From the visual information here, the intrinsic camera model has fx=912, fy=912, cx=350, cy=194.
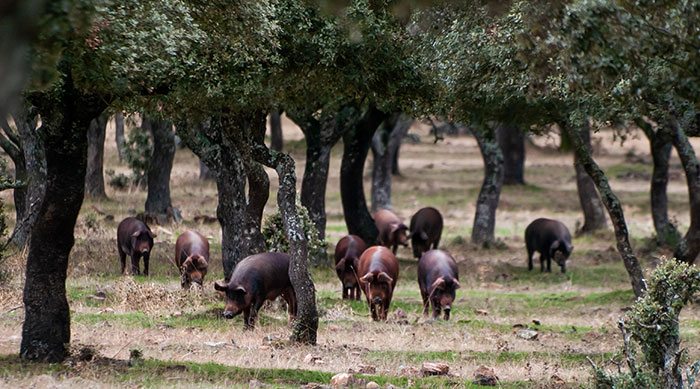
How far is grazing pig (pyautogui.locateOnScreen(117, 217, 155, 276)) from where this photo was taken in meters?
21.0

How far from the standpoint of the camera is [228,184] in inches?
736

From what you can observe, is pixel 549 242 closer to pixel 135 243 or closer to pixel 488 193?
pixel 488 193

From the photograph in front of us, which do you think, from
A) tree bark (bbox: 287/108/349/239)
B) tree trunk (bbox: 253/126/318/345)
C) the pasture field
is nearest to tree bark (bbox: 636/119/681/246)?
the pasture field

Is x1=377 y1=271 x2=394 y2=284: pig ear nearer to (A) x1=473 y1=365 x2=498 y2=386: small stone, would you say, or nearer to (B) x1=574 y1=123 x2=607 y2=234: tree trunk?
(A) x1=473 y1=365 x2=498 y2=386: small stone

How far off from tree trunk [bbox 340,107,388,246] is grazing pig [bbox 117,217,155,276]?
283 inches

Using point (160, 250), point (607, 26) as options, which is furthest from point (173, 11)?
point (160, 250)

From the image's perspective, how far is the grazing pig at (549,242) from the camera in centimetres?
2692

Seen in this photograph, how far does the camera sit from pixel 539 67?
31.7 feet

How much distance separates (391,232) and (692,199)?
10.1m

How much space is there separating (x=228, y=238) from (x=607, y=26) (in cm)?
1193

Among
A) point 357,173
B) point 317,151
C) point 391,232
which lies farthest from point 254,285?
point 391,232

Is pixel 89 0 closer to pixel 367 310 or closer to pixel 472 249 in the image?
pixel 367 310

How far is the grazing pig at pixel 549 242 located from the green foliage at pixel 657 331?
15954 millimetres

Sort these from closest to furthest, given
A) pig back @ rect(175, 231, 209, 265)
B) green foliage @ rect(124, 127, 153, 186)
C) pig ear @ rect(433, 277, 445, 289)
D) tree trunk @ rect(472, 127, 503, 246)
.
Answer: pig ear @ rect(433, 277, 445, 289), pig back @ rect(175, 231, 209, 265), tree trunk @ rect(472, 127, 503, 246), green foliage @ rect(124, 127, 153, 186)
